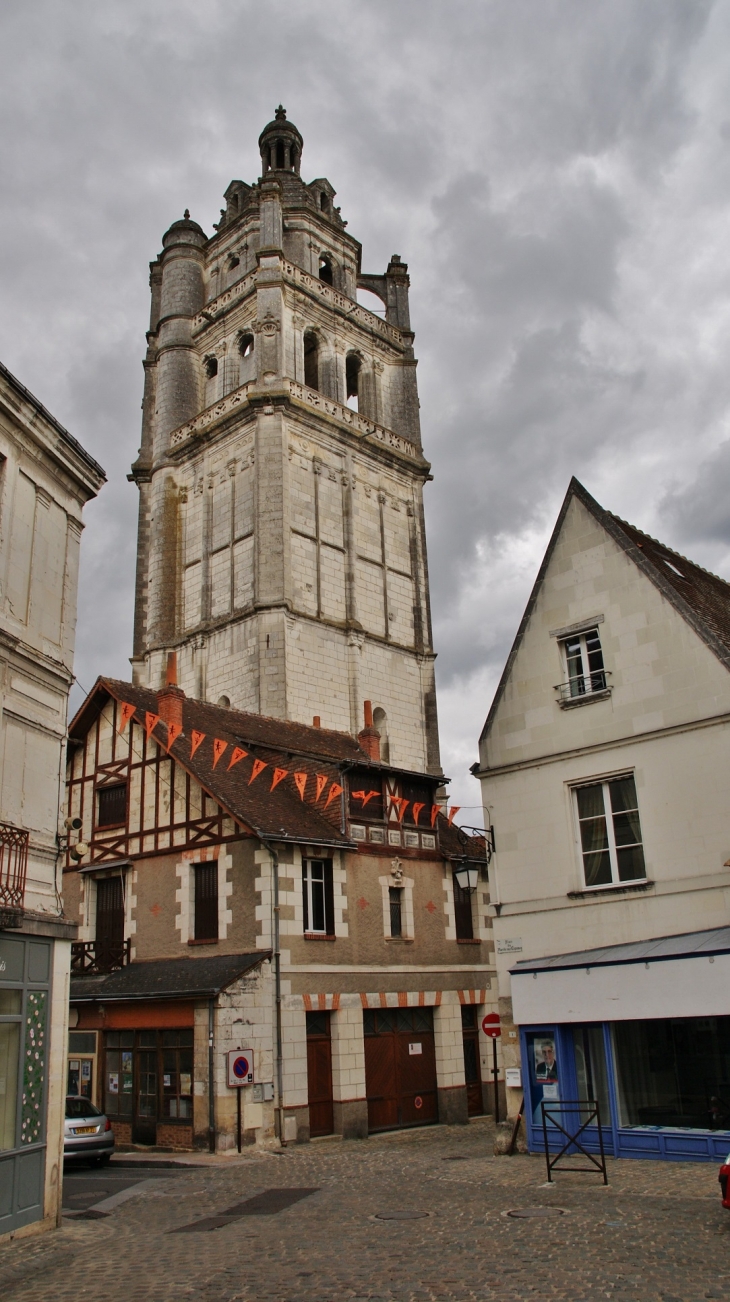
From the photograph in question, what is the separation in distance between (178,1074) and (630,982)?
8662 millimetres

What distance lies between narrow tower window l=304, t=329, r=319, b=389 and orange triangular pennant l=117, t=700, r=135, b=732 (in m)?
24.1

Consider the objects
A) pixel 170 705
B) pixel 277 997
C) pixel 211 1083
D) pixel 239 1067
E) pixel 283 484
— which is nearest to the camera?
pixel 239 1067

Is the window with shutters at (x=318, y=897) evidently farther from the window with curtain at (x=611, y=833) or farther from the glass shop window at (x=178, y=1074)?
the window with curtain at (x=611, y=833)

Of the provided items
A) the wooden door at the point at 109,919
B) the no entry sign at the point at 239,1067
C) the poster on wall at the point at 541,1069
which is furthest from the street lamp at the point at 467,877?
the wooden door at the point at 109,919

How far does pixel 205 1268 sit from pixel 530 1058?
6.83 metres

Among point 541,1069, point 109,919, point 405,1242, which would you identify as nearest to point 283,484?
point 109,919

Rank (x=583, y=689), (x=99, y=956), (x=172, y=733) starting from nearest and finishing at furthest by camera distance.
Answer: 1. (x=583, y=689)
2. (x=172, y=733)
3. (x=99, y=956)

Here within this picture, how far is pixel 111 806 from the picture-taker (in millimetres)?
22609

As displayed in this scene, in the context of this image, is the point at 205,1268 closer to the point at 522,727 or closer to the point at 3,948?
the point at 3,948

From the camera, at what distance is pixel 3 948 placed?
32.9 feet

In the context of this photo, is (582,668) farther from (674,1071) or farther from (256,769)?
(256,769)

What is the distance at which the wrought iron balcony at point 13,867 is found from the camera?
10.1 meters

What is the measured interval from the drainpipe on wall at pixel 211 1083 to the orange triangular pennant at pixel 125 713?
22.6 ft

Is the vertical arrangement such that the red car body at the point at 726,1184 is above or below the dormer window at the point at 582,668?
below
